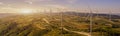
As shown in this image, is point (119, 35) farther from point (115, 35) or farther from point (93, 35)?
point (93, 35)

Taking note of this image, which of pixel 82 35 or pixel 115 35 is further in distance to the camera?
pixel 115 35

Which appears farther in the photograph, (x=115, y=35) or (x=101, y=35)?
(x=115, y=35)

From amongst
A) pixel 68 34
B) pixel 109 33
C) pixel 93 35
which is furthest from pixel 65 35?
pixel 109 33

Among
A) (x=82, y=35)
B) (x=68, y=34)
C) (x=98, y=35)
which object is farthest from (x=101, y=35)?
(x=68, y=34)

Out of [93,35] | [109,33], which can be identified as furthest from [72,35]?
[109,33]

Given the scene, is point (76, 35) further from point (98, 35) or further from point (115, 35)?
point (115, 35)

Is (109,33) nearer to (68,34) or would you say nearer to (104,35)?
(104,35)

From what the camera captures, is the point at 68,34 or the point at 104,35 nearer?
the point at 104,35
